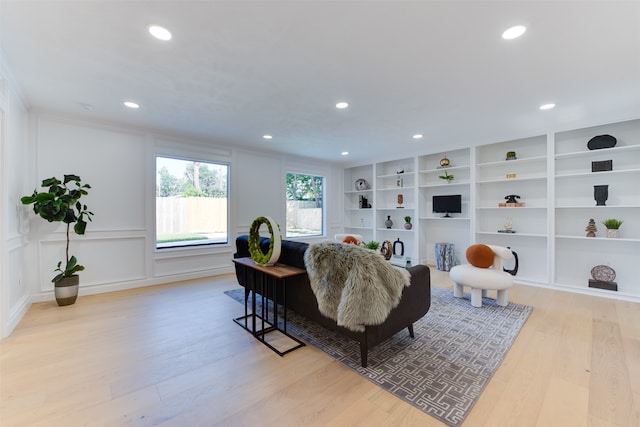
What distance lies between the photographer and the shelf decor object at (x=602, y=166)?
3.81 m

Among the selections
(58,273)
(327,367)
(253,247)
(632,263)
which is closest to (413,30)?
(253,247)

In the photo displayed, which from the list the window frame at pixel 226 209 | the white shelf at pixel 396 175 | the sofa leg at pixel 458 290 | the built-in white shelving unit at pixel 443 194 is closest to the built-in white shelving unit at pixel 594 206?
the built-in white shelving unit at pixel 443 194

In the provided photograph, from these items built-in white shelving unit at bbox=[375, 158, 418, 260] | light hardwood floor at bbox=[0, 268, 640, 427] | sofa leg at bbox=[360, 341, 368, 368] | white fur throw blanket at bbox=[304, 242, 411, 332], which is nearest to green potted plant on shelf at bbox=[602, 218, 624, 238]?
light hardwood floor at bbox=[0, 268, 640, 427]

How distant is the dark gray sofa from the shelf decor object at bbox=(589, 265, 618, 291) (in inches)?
126

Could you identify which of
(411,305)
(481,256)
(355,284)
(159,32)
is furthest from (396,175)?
(159,32)

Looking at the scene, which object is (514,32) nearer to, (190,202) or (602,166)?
(602,166)

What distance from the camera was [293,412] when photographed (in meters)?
1.64

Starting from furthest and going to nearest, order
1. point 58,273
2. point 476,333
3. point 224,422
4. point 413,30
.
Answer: point 58,273, point 476,333, point 413,30, point 224,422

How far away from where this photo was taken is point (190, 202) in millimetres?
4875

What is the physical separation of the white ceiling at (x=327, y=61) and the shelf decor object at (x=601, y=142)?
32 cm

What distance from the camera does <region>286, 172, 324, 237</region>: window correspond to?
6445 mm

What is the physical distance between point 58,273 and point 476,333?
528cm

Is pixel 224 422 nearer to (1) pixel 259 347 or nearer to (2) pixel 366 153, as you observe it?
(1) pixel 259 347

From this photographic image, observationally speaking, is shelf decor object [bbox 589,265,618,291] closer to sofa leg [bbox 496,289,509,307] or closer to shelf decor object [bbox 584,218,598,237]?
shelf decor object [bbox 584,218,598,237]
